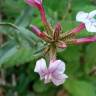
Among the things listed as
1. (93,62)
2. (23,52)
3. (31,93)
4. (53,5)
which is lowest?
(31,93)

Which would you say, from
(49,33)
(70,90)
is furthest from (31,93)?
(49,33)

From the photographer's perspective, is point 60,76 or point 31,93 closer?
point 60,76

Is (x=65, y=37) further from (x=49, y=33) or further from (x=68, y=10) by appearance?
(x=68, y=10)

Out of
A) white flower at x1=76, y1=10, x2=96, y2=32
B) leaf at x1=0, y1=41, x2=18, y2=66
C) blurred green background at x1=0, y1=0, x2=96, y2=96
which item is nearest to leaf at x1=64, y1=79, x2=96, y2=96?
blurred green background at x1=0, y1=0, x2=96, y2=96

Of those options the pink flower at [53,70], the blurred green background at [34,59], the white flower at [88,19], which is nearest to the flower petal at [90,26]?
the white flower at [88,19]

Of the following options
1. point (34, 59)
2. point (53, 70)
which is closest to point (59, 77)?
point (53, 70)

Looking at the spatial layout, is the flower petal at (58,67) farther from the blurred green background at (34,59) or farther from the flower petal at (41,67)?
the blurred green background at (34,59)

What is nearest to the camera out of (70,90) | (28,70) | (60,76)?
(60,76)

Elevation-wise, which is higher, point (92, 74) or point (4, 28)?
point (4, 28)
